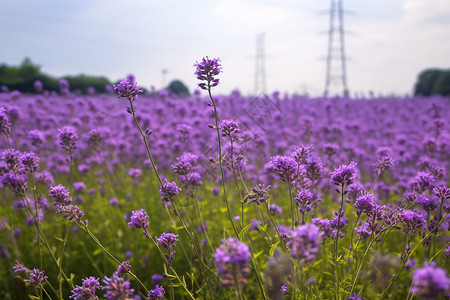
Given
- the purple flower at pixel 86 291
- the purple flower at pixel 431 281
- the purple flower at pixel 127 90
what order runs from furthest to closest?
1. the purple flower at pixel 127 90
2. the purple flower at pixel 86 291
3. the purple flower at pixel 431 281

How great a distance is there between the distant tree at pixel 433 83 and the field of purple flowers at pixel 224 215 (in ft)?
57.5

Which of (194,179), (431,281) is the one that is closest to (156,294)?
(194,179)

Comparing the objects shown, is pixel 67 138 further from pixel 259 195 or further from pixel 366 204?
pixel 366 204

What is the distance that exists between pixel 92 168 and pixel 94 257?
2693mm

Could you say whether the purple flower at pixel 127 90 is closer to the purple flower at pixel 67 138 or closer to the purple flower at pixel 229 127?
the purple flower at pixel 229 127

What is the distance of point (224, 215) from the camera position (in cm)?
490

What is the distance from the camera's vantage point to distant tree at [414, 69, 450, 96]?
23.9 metres

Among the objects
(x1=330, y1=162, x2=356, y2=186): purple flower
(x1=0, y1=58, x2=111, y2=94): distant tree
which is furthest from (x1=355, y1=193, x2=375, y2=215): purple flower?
(x1=0, y1=58, x2=111, y2=94): distant tree

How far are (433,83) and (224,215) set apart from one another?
87.5 feet

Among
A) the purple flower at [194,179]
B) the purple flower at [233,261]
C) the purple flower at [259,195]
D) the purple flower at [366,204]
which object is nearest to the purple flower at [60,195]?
the purple flower at [194,179]

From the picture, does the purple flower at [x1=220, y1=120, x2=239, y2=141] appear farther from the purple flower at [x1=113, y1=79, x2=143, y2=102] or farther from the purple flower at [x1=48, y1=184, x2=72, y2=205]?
the purple flower at [x1=48, y1=184, x2=72, y2=205]

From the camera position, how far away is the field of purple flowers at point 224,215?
1.97 metres

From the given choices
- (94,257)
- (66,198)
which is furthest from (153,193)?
(66,198)

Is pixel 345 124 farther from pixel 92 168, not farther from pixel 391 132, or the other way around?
pixel 92 168
